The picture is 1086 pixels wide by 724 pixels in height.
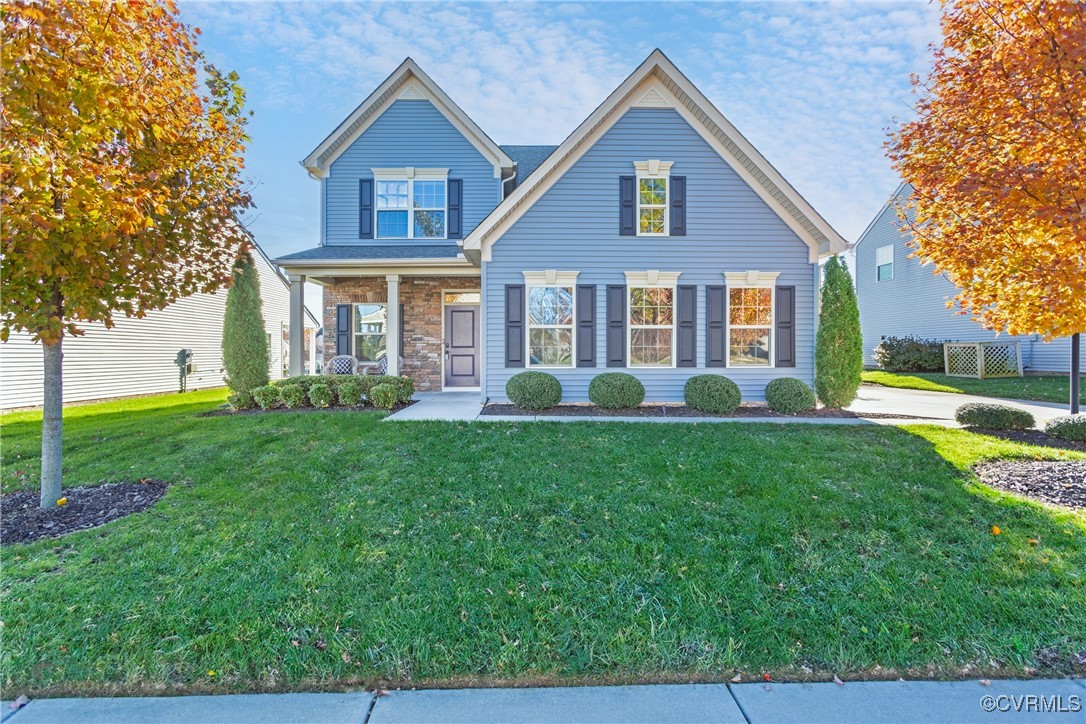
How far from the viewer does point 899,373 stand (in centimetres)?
1880

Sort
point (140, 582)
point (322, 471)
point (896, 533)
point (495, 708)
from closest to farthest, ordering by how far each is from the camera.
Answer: point (495, 708)
point (140, 582)
point (896, 533)
point (322, 471)

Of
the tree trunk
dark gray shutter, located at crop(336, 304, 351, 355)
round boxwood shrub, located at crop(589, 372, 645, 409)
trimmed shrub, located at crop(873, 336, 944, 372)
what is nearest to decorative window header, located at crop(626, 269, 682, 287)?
round boxwood shrub, located at crop(589, 372, 645, 409)

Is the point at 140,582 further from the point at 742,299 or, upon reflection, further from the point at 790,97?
the point at 790,97

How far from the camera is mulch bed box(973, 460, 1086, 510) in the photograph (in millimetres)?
4676

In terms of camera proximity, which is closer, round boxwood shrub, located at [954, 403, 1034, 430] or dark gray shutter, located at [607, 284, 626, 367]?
round boxwood shrub, located at [954, 403, 1034, 430]

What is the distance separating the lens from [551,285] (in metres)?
9.86

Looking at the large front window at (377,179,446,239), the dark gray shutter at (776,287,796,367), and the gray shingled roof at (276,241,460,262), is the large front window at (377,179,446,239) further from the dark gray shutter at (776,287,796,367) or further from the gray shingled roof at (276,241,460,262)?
the dark gray shutter at (776,287,796,367)

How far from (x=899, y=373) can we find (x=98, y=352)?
2662 centimetres

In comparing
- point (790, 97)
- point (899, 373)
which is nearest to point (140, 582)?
point (790, 97)

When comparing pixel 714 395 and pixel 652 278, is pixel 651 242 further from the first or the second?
pixel 714 395

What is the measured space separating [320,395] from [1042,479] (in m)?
10.7

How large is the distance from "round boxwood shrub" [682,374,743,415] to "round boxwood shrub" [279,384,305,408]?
25.2 ft

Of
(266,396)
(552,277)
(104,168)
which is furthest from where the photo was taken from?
(552,277)

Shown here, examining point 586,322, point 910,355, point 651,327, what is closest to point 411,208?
point 586,322
